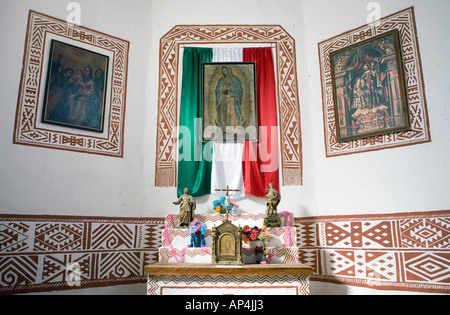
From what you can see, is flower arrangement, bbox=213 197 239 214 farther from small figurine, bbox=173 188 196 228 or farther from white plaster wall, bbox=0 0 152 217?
white plaster wall, bbox=0 0 152 217

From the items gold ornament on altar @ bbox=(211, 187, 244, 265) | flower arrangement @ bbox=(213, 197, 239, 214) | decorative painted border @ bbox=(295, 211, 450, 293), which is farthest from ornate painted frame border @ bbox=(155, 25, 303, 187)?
gold ornament on altar @ bbox=(211, 187, 244, 265)

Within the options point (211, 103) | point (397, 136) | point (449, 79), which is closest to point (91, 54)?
point (211, 103)

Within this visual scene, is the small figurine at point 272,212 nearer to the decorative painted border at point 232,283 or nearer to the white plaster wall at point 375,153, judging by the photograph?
the white plaster wall at point 375,153

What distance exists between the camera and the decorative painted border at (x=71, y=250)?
200 inches

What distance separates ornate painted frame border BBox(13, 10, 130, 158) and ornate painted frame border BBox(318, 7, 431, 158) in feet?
13.0

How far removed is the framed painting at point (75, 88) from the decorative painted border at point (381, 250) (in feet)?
14.2

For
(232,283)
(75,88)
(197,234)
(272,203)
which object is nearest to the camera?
(232,283)

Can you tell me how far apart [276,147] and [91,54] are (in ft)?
13.0

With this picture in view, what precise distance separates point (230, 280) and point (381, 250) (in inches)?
102

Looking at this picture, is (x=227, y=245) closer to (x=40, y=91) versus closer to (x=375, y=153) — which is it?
(x=375, y=153)

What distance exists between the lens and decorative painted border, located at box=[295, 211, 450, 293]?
5.00m

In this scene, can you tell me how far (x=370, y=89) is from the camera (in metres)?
6.01

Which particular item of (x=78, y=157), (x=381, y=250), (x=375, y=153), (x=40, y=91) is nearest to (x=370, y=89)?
(x=375, y=153)
